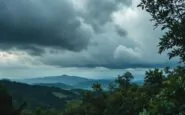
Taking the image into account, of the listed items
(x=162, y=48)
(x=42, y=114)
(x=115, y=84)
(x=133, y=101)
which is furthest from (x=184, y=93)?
(x=42, y=114)

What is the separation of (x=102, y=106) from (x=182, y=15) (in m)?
94.0

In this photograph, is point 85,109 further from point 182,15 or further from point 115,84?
point 182,15

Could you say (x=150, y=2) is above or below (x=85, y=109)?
above

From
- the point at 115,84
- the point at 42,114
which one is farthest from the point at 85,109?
the point at 42,114

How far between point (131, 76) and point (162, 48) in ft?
395

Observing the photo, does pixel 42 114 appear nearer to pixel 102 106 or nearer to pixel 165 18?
pixel 102 106

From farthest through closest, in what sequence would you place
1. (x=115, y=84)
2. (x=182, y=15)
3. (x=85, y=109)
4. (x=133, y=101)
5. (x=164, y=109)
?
(x=115, y=84)
(x=85, y=109)
(x=133, y=101)
(x=182, y=15)
(x=164, y=109)

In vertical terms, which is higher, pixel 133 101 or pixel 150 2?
pixel 150 2

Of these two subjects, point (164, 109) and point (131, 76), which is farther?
point (131, 76)

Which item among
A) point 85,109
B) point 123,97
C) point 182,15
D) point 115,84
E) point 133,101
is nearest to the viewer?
point 182,15

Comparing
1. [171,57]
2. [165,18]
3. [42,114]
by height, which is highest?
[165,18]

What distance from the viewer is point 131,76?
136750mm

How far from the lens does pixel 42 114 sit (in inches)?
5684

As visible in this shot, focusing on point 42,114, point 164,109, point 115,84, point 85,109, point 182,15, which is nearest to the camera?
point 164,109
